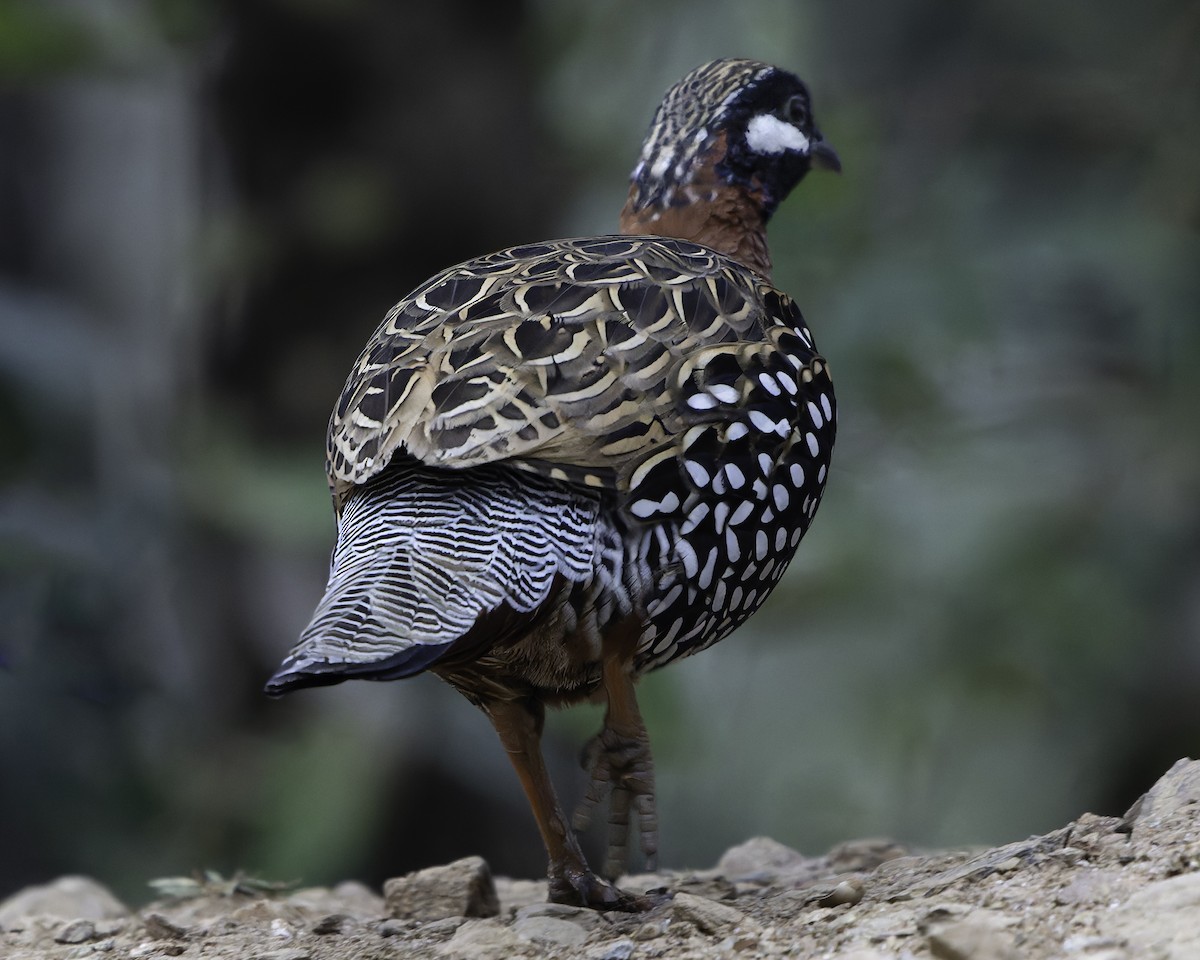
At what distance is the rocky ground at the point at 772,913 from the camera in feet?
11.3

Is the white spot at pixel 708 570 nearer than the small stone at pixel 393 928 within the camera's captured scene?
Yes

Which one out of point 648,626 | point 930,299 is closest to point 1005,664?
point 930,299

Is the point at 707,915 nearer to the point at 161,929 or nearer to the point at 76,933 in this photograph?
the point at 161,929

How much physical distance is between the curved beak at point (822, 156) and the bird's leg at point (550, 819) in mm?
2995

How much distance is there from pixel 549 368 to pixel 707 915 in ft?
5.16

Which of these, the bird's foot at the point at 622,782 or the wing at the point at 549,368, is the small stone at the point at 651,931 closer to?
the bird's foot at the point at 622,782

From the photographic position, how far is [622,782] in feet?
15.3

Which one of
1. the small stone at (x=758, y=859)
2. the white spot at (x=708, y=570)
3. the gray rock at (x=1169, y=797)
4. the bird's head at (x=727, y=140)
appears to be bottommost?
the small stone at (x=758, y=859)

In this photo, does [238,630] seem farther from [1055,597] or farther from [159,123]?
[159,123]

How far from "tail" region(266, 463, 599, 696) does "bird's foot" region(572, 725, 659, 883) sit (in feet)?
1.94

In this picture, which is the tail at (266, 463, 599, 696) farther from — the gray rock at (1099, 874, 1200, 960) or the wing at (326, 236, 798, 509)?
the gray rock at (1099, 874, 1200, 960)

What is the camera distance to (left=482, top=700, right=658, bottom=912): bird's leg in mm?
4980

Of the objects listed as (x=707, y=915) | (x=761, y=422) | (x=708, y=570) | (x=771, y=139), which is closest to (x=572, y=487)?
(x=708, y=570)

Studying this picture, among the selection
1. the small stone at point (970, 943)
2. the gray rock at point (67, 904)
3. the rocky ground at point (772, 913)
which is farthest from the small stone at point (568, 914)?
the gray rock at point (67, 904)
